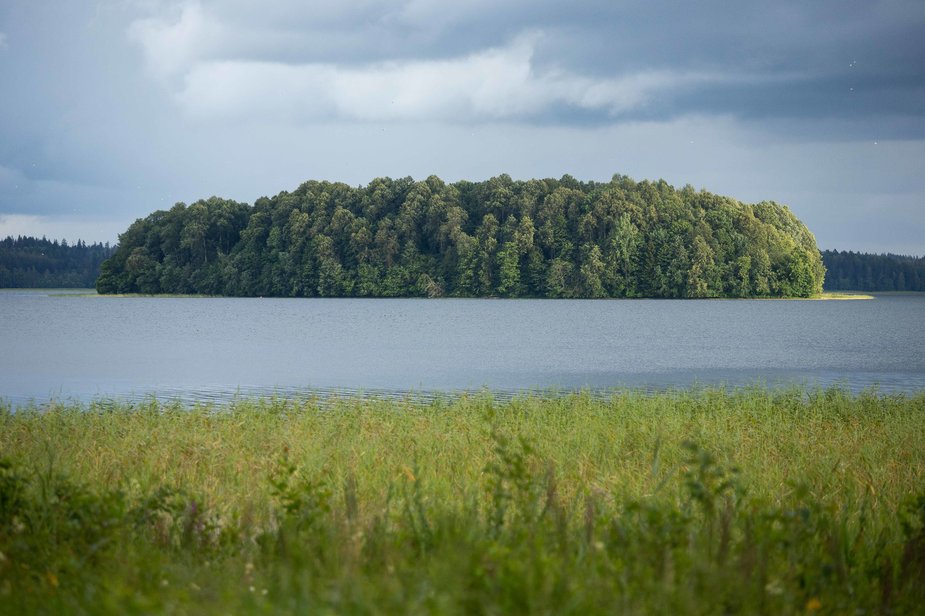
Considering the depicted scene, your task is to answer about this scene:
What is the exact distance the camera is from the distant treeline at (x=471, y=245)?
122312 millimetres

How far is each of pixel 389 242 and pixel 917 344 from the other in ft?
276

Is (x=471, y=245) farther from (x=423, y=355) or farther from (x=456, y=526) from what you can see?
(x=456, y=526)

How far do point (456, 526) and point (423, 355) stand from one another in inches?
1346

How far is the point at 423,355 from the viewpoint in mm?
40469

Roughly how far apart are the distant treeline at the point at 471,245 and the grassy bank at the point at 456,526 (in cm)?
10826

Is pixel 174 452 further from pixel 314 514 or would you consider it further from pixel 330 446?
pixel 314 514

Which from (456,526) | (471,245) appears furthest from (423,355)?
(471,245)

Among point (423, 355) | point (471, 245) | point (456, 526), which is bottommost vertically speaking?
point (423, 355)

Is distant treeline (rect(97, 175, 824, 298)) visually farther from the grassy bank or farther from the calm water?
the grassy bank

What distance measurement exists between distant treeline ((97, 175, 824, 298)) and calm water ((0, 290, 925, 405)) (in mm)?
49190

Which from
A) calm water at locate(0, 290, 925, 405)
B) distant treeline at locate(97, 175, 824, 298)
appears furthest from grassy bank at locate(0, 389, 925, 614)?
distant treeline at locate(97, 175, 824, 298)

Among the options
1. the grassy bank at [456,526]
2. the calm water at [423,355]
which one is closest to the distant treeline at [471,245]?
the calm water at [423,355]

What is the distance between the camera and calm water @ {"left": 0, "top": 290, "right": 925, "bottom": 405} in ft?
94.4

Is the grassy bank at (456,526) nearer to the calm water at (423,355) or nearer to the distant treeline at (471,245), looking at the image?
the calm water at (423,355)
